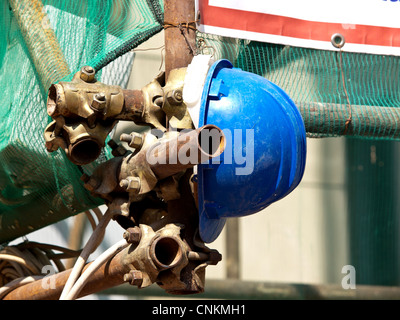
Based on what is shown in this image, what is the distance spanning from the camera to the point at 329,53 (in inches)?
105

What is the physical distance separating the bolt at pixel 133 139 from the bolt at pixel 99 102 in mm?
82

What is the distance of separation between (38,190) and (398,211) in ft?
8.94

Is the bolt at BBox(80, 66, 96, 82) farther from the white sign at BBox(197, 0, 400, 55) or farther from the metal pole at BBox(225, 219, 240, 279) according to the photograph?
the metal pole at BBox(225, 219, 240, 279)

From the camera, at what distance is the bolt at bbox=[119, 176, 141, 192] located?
6.80ft

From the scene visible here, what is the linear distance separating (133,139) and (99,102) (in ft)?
0.38

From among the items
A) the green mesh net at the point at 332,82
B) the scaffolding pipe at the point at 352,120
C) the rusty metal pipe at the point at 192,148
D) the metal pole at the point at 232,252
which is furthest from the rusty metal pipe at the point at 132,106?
the metal pole at the point at 232,252

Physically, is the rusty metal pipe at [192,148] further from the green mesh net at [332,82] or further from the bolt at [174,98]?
the green mesh net at [332,82]

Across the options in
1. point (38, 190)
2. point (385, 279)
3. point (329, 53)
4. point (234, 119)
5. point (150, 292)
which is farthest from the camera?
point (385, 279)

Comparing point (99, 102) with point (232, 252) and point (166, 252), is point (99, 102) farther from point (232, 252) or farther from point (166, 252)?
point (232, 252)

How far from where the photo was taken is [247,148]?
6.21ft

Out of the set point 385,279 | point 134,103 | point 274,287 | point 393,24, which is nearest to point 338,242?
point 385,279

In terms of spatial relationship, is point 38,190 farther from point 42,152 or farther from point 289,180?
point 289,180

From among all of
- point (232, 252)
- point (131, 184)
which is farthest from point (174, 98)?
point (232, 252)

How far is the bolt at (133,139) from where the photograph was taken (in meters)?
2.08
